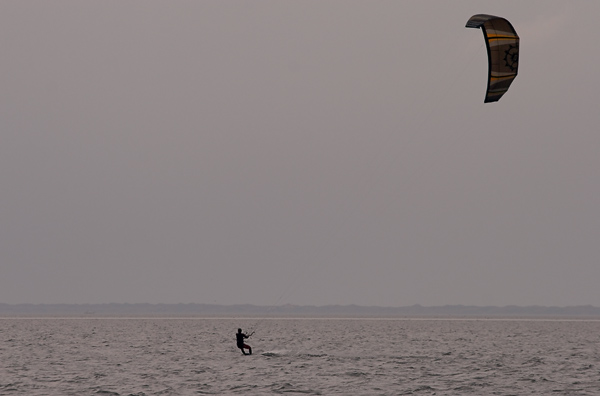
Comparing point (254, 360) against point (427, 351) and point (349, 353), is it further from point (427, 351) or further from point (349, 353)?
point (427, 351)

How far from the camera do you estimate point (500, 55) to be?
118 feet

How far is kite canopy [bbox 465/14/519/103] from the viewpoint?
35.5 meters

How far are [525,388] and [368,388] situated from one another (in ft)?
23.5

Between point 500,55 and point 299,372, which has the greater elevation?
point 500,55

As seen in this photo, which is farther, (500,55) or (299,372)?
(299,372)

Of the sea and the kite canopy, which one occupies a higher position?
the kite canopy

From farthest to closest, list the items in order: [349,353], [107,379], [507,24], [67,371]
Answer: [349,353]
[67,371]
[107,379]
[507,24]

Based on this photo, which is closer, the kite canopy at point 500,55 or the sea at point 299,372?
the kite canopy at point 500,55

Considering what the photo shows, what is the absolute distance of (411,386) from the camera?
37.2 metres

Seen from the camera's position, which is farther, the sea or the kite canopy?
the sea

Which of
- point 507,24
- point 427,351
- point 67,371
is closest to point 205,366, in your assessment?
point 67,371

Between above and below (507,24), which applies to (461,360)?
below

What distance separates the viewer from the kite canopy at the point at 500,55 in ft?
117

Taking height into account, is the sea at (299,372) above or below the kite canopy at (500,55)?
below
